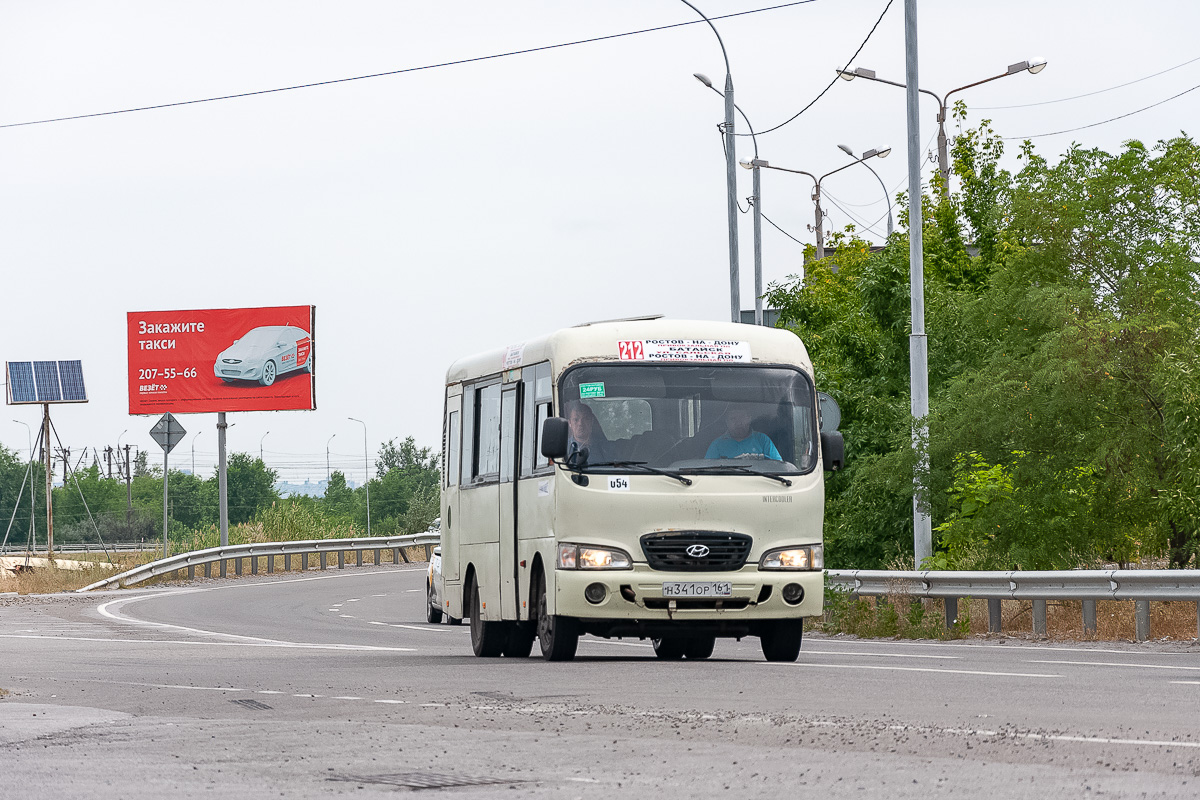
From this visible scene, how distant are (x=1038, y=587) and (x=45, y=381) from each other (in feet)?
170

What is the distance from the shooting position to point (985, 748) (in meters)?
9.32

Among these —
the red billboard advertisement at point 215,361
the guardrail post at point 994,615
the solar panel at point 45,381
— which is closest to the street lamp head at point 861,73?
the guardrail post at point 994,615

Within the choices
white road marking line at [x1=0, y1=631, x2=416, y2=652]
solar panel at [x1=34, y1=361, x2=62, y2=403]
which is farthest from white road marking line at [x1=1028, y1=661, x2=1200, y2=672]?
solar panel at [x1=34, y1=361, x2=62, y2=403]

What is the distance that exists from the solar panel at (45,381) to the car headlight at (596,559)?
52.4 meters

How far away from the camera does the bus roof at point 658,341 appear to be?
16.2 m

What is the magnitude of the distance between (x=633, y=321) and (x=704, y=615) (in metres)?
2.71

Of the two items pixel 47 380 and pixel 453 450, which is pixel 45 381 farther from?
pixel 453 450

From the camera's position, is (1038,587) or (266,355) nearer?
(1038,587)

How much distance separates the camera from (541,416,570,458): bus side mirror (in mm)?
15453

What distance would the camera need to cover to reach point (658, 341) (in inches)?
644

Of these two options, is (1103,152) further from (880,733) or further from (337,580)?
(337,580)

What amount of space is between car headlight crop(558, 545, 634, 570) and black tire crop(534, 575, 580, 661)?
57 cm

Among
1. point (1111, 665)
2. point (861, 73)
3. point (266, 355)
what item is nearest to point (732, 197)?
point (861, 73)

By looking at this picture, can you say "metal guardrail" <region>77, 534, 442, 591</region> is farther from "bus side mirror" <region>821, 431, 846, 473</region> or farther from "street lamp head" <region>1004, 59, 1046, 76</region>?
"bus side mirror" <region>821, 431, 846, 473</region>
